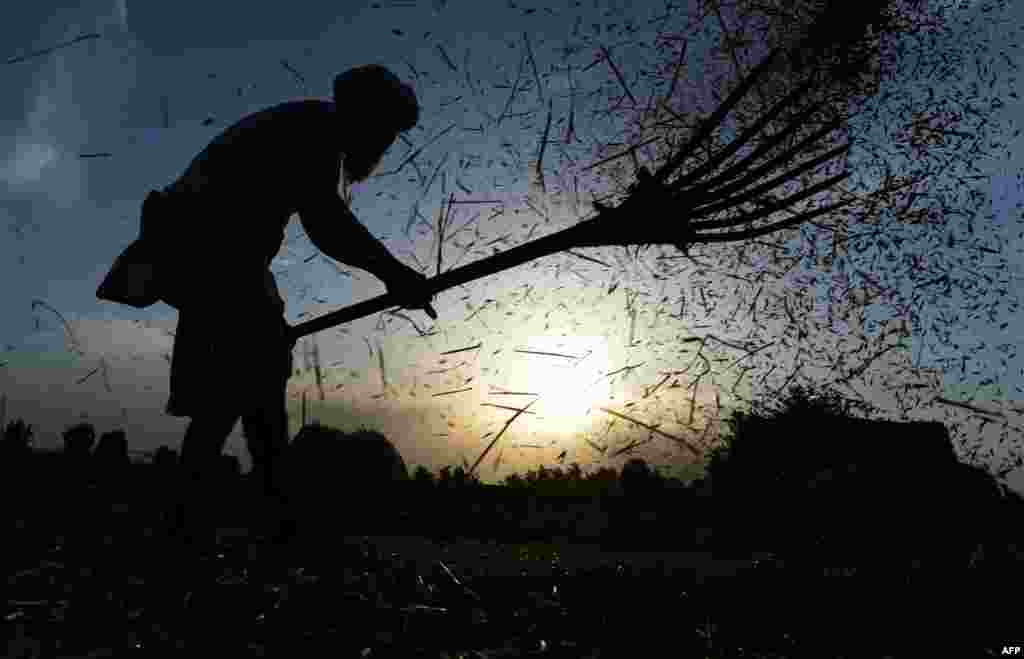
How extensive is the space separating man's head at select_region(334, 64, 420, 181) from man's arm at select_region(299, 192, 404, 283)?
394mm

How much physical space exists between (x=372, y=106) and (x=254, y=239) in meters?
1.04

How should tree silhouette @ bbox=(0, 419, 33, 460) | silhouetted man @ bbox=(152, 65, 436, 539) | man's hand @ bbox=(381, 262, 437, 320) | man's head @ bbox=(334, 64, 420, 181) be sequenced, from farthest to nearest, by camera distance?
tree silhouette @ bbox=(0, 419, 33, 460) < man's hand @ bbox=(381, 262, 437, 320) < man's head @ bbox=(334, 64, 420, 181) < silhouetted man @ bbox=(152, 65, 436, 539)

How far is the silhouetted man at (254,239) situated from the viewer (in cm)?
341

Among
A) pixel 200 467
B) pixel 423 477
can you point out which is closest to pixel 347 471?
pixel 423 477

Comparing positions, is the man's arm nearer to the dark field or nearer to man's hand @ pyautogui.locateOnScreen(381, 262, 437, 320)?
man's hand @ pyautogui.locateOnScreen(381, 262, 437, 320)

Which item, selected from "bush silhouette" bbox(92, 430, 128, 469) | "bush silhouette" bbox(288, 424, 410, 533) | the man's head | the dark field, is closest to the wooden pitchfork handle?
the man's head

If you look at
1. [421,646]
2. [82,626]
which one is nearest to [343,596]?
[421,646]

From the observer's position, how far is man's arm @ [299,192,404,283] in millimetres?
3689

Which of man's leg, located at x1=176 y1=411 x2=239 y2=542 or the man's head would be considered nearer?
man's leg, located at x1=176 y1=411 x2=239 y2=542

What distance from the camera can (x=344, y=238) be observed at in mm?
3758

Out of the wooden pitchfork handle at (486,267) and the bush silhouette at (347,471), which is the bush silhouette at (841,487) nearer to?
the wooden pitchfork handle at (486,267)

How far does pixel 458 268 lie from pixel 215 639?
93.2 inches

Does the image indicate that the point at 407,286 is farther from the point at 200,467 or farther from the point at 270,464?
the point at 200,467

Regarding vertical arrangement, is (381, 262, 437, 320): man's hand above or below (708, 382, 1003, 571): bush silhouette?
above
